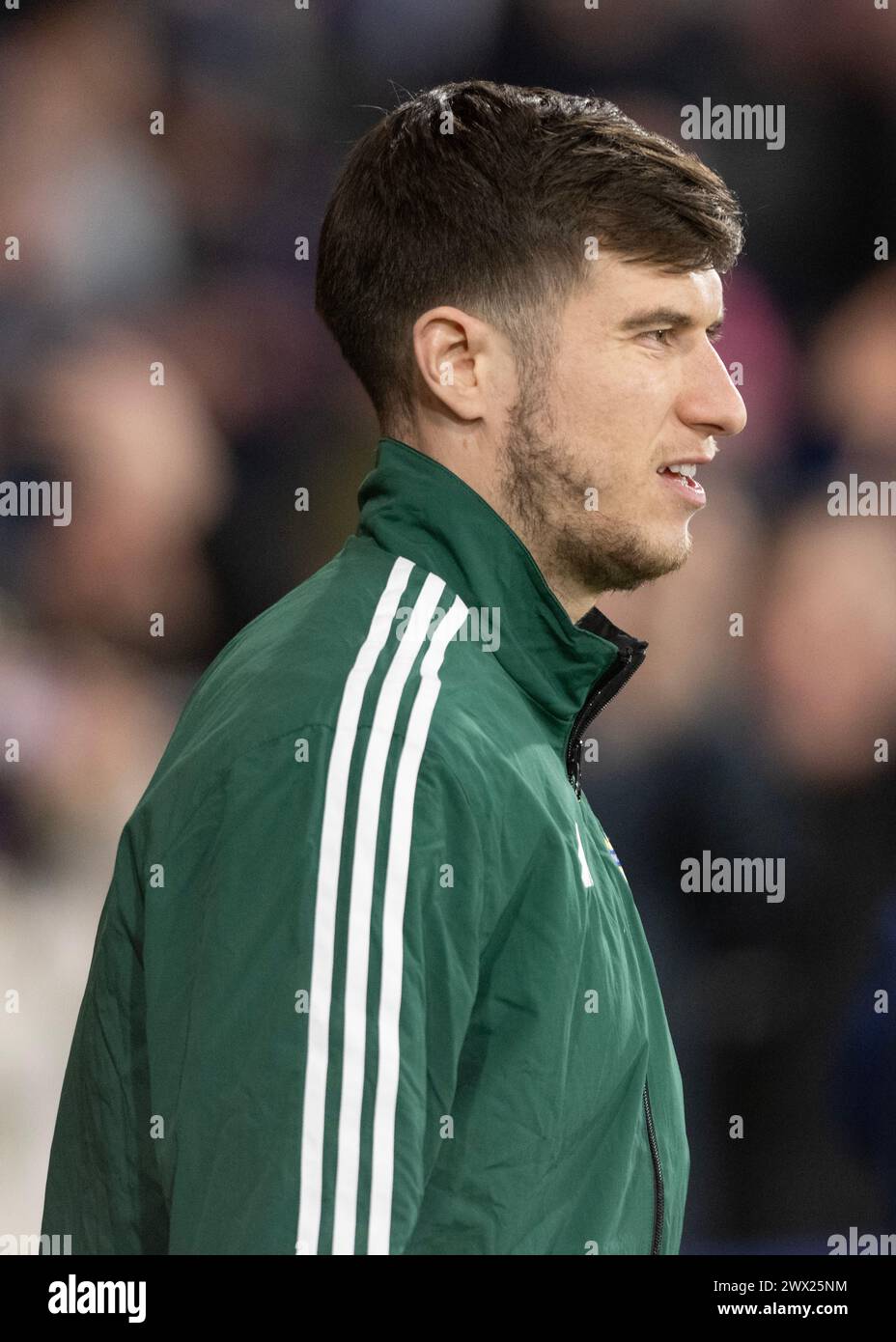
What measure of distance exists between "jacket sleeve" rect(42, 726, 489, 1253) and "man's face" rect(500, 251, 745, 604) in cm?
26

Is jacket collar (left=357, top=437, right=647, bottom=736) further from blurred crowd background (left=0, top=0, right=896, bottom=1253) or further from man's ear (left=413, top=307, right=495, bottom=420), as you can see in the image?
blurred crowd background (left=0, top=0, right=896, bottom=1253)

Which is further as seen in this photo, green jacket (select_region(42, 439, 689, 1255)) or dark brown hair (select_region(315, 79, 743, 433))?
dark brown hair (select_region(315, 79, 743, 433))

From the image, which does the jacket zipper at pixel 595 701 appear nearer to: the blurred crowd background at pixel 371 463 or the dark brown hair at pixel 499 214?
the dark brown hair at pixel 499 214

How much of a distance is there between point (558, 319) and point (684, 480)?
125mm

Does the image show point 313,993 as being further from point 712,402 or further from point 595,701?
point 712,402

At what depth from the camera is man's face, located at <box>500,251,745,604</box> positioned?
0.84 meters

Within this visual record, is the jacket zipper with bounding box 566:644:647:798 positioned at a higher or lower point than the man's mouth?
lower

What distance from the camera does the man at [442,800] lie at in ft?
1.93

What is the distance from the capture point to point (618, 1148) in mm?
712

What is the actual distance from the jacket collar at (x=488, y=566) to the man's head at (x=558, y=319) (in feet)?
0.15

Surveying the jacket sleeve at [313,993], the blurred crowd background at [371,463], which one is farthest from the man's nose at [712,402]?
the blurred crowd background at [371,463]

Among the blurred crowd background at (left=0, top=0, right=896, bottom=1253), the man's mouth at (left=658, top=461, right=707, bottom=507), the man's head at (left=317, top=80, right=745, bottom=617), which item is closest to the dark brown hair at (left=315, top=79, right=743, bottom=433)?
the man's head at (left=317, top=80, right=745, bottom=617)

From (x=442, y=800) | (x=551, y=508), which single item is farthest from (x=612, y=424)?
(x=442, y=800)

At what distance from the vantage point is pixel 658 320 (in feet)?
2.78
